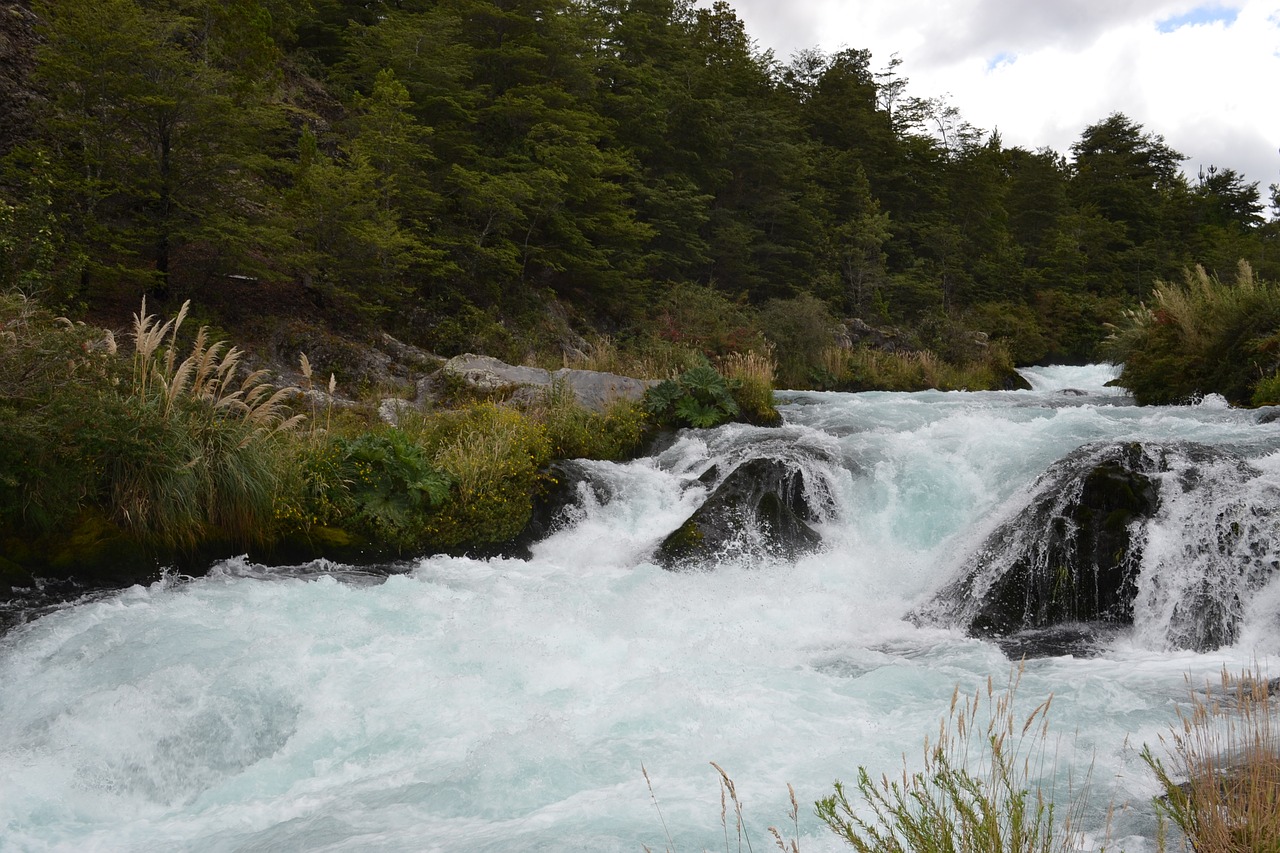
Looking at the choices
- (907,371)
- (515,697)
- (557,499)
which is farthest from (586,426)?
(907,371)

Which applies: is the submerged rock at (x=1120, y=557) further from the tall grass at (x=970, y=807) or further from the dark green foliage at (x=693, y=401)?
the dark green foliage at (x=693, y=401)

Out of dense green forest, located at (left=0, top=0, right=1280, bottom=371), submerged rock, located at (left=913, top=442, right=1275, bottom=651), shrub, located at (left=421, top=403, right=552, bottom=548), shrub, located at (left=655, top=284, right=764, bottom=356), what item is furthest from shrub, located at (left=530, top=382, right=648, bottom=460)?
shrub, located at (left=655, top=284, right=764, bottom=356)

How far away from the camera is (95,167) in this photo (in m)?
13.7

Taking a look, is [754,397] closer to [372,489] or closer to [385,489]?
[385,489]

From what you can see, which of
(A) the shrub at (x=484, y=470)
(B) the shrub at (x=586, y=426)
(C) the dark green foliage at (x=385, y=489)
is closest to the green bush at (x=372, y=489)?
(C) the dark green foliage at (x=385, y=489)

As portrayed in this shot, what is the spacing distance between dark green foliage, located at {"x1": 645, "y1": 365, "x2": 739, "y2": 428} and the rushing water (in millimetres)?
4185

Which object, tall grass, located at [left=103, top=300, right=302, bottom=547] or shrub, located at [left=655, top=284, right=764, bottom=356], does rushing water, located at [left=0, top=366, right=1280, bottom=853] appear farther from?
shrub, located at [left=655, top=284, right=764, bottom=356]

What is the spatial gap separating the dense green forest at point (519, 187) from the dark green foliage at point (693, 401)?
6978 mm

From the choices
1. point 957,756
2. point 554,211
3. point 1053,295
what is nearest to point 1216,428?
point 957,756

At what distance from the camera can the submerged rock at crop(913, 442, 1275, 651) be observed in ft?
21.3

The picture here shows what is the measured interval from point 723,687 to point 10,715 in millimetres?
4396

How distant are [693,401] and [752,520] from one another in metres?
3.92

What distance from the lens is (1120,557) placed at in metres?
6.98

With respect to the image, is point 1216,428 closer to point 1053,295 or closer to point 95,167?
point 95,167
